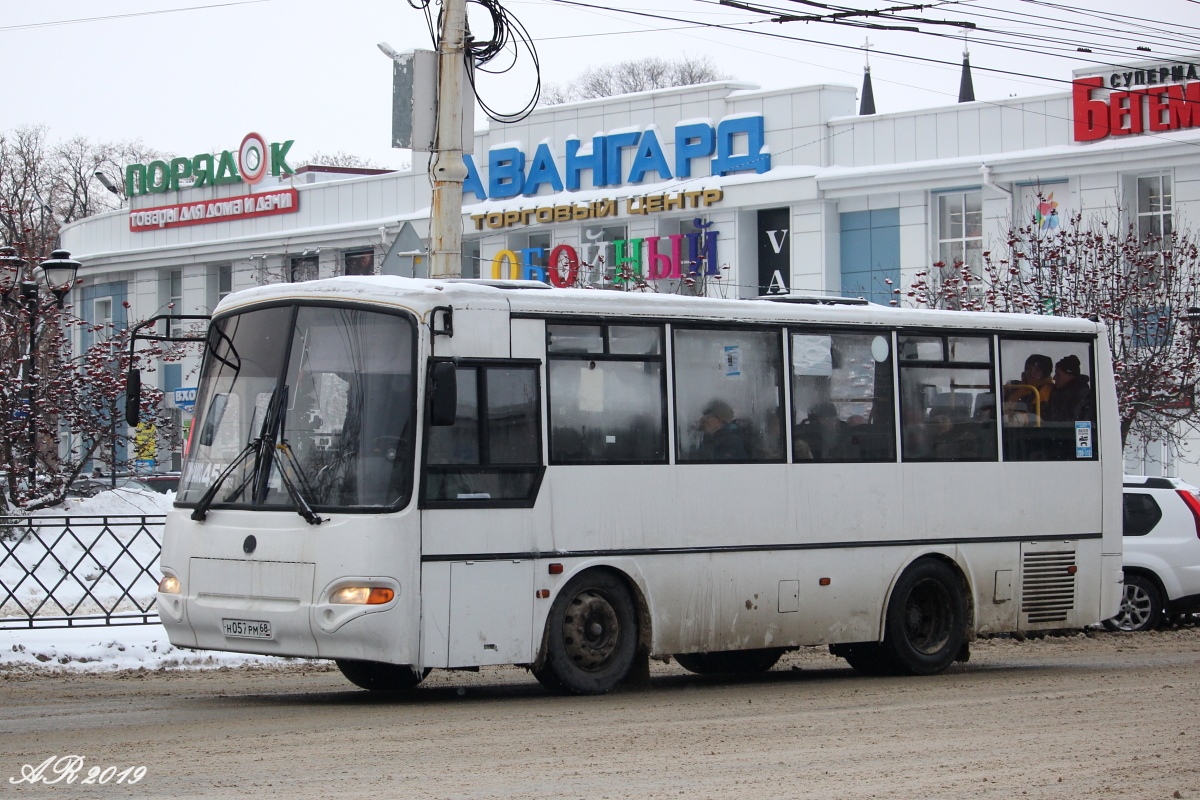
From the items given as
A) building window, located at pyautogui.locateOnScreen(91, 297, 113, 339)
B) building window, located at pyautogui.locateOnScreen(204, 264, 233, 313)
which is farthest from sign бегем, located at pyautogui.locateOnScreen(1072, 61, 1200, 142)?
building window, located at pyautogui.locateOnScreen(91, 297, 113, 339)

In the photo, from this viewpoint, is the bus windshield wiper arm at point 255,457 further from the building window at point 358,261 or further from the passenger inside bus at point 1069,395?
the building window at point 358,261

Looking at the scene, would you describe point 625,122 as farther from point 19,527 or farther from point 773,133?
point 19,527

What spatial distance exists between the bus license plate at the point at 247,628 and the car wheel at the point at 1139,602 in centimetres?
1130

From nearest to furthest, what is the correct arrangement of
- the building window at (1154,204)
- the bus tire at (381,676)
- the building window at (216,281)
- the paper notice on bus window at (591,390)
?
the paper notice on bus window at (591,390) → the bus tire at (381,676) → the building window at (1154,204) → the building window at (216,281)

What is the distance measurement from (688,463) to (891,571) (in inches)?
89.0

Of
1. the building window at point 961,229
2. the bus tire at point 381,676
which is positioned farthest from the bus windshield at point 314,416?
the building window at point 961,229

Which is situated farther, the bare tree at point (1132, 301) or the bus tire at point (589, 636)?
the bare tree at point (1132, 301)

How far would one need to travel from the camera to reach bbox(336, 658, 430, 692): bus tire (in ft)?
43.2

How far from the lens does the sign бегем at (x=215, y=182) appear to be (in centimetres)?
5100

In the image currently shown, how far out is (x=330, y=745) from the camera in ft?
32.4

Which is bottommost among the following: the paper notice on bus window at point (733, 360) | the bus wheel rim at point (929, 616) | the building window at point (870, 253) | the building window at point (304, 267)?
the bus wheel rim at point (929, 616)

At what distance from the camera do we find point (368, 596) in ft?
37.6

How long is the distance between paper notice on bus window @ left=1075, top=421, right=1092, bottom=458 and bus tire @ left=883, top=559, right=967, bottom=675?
1.73 metres

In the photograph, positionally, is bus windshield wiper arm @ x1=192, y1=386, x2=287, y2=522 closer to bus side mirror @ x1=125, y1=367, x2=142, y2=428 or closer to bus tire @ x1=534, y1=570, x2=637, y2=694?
bus side mirror @ x1=125, y1=367, x2=142, y2=428
